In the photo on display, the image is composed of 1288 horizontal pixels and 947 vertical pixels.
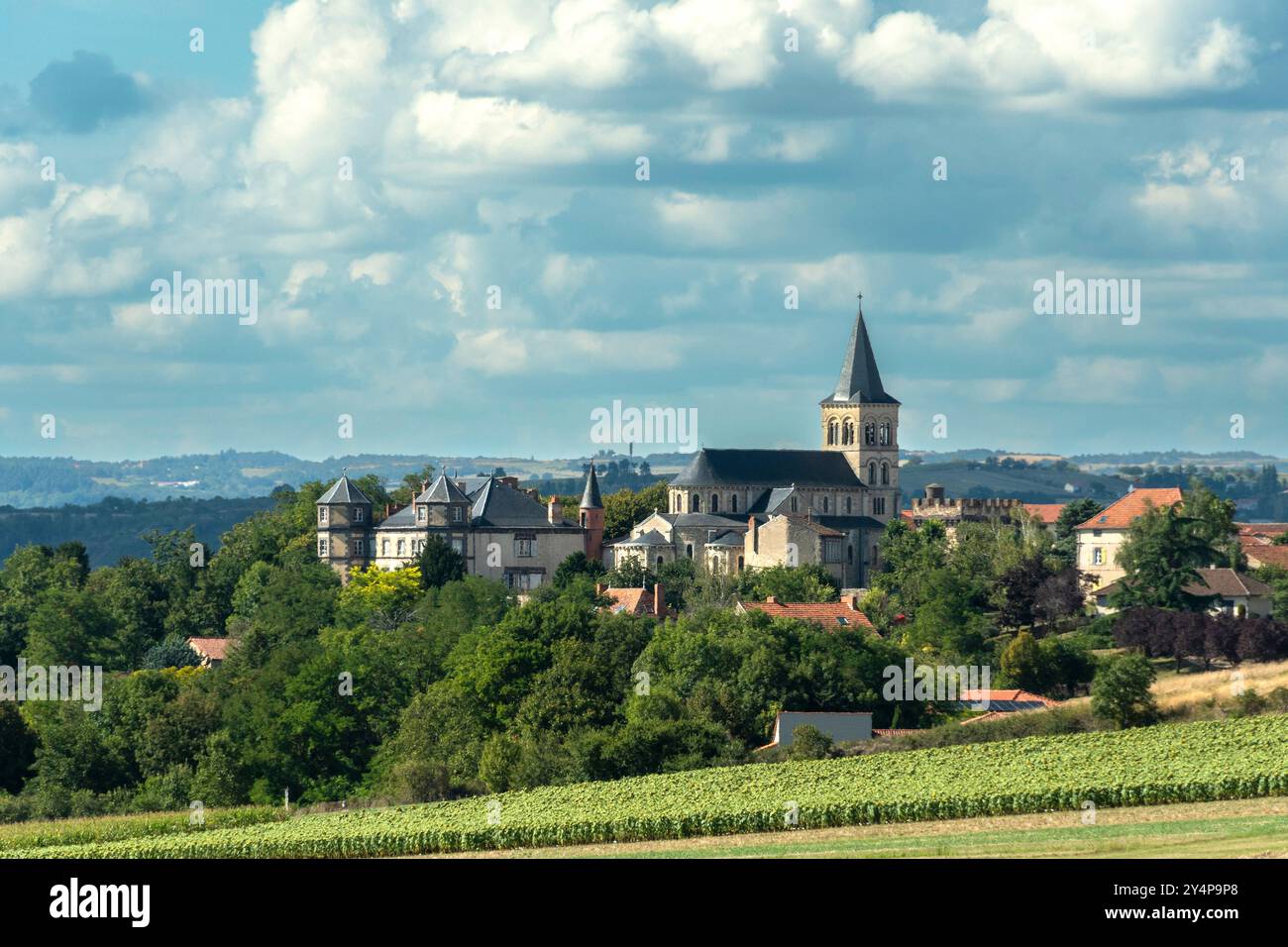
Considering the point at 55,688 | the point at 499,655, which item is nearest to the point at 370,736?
the point at 499,655

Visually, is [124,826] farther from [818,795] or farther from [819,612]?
[819,612]

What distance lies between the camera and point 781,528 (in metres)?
115

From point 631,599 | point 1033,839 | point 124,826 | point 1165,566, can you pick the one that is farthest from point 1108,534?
point 1033,839

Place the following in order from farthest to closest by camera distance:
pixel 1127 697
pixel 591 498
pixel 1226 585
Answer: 1. pixel 591 498
2. pixel 1226 585
3. pixel 1127 697

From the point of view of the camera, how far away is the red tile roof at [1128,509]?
103 meters

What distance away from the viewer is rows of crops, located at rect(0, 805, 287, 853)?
5806 centimetres

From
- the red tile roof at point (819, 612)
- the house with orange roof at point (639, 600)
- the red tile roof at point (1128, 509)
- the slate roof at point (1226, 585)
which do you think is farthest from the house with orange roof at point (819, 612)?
the red tile roof at point (1128, 509)

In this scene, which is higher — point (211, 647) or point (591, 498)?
point (591, 498)

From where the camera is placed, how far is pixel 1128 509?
344 feet

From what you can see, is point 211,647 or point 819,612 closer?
point 819,612

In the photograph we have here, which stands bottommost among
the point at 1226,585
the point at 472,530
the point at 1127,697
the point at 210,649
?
the point at 210,649

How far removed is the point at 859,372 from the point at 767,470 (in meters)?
13.4

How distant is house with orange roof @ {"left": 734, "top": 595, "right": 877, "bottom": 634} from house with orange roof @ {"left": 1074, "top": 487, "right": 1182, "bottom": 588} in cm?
1410
